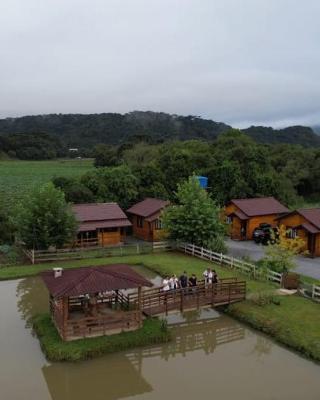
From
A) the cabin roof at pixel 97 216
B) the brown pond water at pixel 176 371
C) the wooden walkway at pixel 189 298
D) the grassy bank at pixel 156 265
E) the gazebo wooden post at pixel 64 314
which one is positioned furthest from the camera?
the cabin roof at pixel 97 216

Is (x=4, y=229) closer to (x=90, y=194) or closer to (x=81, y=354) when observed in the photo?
(x=90, y=194)

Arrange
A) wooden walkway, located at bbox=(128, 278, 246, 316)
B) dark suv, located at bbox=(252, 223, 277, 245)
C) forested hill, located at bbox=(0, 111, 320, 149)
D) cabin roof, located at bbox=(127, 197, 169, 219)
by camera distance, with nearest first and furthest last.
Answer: wooden walkway, located at bbox=(128, 278, 246, 316) < dark suv, located at bbox=(252, 223, 277, 245) < cabin roof, located at bbox=(127, 197, 169, 219) < forested hill, located at bbox=(0, 111, 320, 149)

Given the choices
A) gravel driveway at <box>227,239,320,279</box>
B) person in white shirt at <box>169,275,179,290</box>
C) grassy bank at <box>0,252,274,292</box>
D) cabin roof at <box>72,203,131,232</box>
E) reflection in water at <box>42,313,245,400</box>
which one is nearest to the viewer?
reflection in water at <box>42,313,245,400</box>

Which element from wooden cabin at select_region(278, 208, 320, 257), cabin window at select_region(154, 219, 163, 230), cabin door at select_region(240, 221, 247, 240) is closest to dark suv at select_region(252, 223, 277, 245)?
cabin door at select_region(240, 221, 247, 240)

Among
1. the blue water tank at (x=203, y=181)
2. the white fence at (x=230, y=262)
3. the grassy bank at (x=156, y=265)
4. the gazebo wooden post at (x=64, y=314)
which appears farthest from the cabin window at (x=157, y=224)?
the gazebo wooden post at (x=64, y=314)

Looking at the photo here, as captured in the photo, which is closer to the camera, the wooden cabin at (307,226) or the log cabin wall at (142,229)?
the wooden cabin at (307,226)

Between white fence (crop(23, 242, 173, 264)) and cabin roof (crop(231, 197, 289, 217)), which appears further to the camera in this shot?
cabin roof (crop(231, 197, 289, 217))

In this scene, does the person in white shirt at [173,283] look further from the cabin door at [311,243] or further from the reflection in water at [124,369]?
the cabin door at [311,243]

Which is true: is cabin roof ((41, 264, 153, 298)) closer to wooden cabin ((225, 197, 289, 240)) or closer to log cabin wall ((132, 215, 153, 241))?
log cabin wall ((132, 215, 153, 241))
